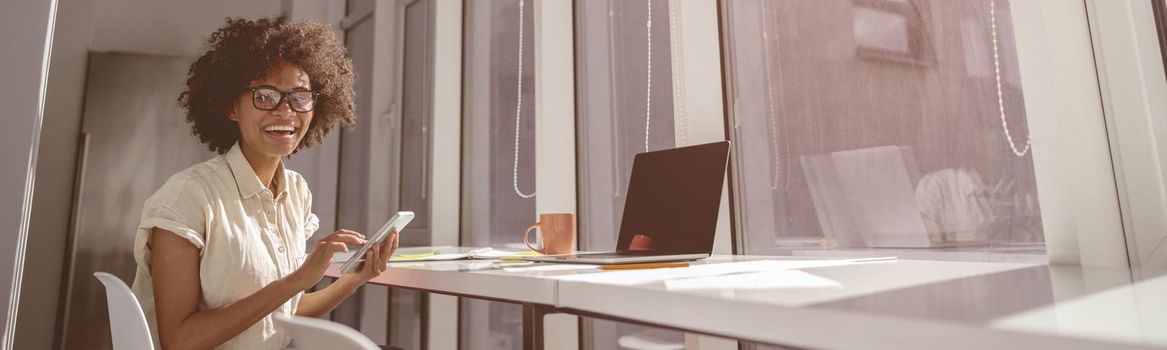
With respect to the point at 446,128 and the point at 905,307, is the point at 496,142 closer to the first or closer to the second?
the point at 446,128

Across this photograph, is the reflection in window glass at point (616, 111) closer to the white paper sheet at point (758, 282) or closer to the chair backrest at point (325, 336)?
the white paper sheet at point (758, 282)

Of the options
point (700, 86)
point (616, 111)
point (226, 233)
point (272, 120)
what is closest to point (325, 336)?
point (226, 233)

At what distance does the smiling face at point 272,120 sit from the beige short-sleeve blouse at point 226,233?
0.15ft

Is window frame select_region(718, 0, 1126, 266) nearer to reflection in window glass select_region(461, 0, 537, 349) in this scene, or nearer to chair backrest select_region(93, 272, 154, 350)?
chair backrest select_region(93, 272, 154, 350)

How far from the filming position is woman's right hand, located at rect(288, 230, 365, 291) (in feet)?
3.40

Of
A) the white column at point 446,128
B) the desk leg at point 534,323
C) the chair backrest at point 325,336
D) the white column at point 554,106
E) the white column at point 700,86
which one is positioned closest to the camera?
the chair backrest at point 325,336

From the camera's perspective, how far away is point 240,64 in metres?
1.38

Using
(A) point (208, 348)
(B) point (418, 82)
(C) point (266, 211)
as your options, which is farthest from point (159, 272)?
(B) point (418, 82)

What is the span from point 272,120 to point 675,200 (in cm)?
87

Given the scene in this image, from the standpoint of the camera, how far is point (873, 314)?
16.5 inches

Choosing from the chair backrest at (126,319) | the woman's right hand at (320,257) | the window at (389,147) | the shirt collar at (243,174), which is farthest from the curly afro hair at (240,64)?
the window at (389,147)

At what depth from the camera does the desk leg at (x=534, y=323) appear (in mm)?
832

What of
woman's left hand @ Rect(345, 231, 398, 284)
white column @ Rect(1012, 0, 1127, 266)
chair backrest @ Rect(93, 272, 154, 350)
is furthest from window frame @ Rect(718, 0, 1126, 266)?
chair backrest @ Rect(93, 272, 154, 350)

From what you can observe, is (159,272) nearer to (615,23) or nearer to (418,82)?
(615,23)
